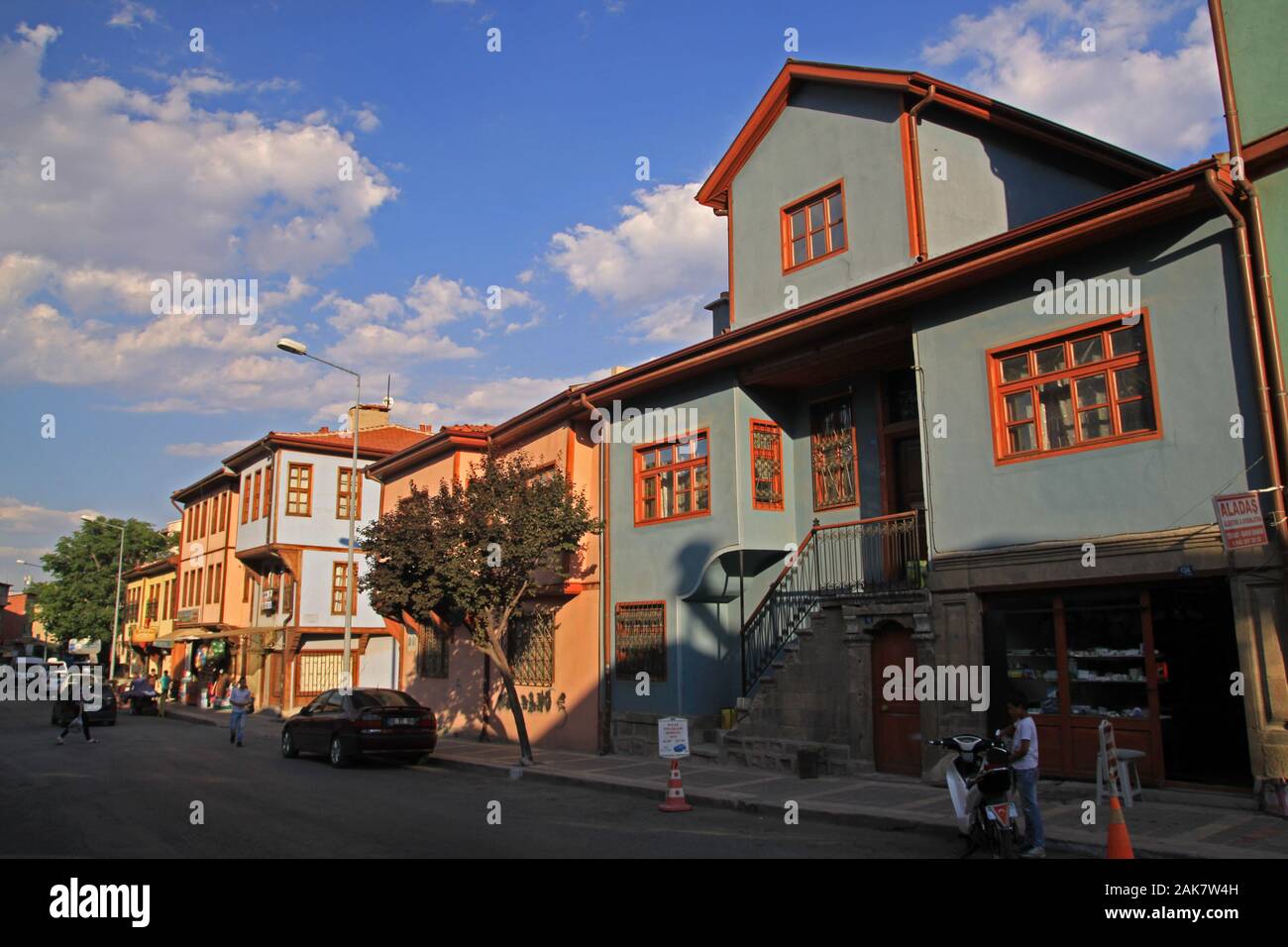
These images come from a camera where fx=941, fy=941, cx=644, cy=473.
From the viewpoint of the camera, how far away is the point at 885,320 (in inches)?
553

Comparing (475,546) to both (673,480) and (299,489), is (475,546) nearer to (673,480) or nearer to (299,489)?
(673,480)

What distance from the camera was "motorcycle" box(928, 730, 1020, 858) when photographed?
8.35 meters

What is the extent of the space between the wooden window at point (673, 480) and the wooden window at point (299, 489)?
20.9 m

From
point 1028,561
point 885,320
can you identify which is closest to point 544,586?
point 885,320

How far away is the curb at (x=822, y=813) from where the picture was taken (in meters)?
8.68

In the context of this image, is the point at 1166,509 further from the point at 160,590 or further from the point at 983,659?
the point at 160,590

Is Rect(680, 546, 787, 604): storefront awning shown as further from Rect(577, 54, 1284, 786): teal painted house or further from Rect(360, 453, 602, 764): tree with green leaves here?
Rect(360, 453, 602, 764): tree with green leaves

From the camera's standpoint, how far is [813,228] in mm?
16375

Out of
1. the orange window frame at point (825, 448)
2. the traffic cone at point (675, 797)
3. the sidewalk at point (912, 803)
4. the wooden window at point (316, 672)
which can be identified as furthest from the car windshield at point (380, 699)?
the wooden window at point (316, 672)

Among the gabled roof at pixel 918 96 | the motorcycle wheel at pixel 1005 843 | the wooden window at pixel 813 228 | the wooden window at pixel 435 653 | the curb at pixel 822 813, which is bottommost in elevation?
the curb at pixel 822 813

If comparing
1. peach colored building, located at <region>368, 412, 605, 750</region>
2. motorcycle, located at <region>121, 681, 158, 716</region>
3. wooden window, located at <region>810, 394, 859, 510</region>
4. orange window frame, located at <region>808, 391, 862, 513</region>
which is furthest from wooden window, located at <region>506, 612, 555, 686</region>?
motorcycle, located at <region>121, 681, 158, 716</region>

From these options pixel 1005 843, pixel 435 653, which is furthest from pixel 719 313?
pixel 1005 843

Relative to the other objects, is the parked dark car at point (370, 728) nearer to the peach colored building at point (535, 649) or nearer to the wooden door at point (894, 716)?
the peach colored building at point (535, 649)

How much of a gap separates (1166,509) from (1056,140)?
8.26 meters
